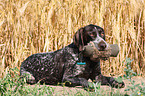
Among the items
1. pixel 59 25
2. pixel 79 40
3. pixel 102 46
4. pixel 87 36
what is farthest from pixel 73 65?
pixel 59 25

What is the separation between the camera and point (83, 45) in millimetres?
4215

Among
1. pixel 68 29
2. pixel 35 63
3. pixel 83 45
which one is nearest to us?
pixel 83 45

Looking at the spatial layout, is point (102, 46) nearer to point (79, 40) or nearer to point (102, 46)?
point (102, 46)

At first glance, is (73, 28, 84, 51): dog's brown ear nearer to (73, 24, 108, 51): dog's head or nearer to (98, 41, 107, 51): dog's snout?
(73, 24, 108, 51): dog's head

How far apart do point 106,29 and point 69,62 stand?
4.53 feet

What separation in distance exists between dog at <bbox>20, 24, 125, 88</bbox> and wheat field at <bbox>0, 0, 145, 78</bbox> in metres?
0.45

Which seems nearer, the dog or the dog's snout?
the dog's snout

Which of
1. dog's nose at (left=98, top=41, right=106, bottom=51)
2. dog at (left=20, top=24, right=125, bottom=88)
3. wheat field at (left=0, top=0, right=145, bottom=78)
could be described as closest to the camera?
dog's nose at (left=98, top=41, right=106, bottom=51)

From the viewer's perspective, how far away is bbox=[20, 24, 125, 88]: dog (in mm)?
4141

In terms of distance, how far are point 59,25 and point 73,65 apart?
1181 millimetres

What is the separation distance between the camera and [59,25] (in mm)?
5152

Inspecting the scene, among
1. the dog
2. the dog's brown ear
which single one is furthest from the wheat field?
the dog's brown ear

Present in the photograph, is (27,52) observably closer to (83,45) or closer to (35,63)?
(35,63)

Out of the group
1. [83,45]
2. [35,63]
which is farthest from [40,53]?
[83,45]
